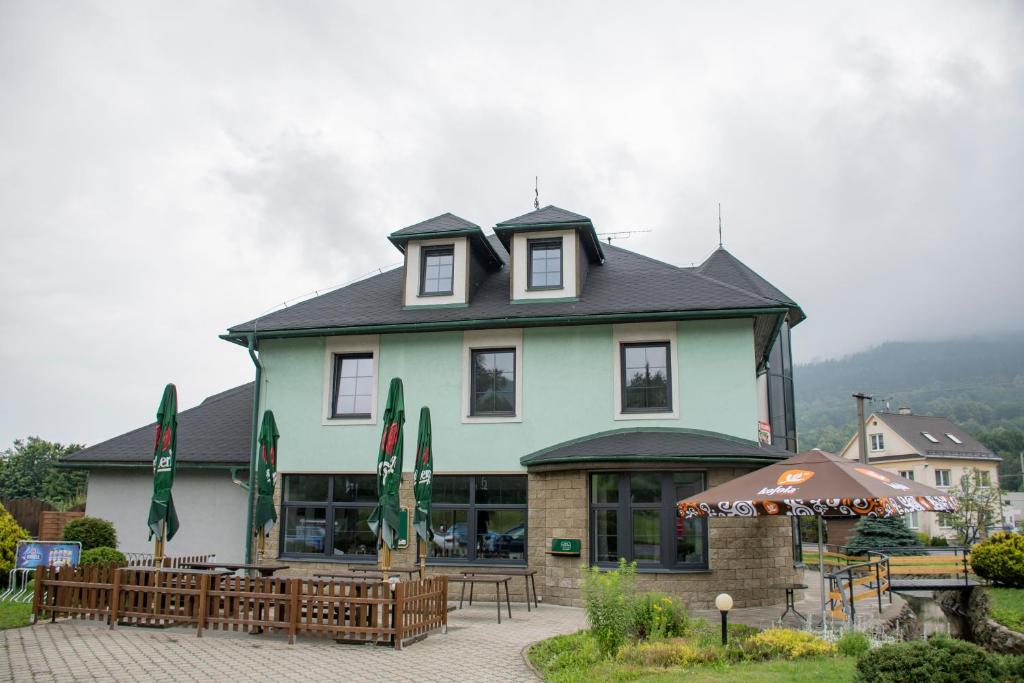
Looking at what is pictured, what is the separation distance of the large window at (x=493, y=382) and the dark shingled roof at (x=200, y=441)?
5755 millimetres

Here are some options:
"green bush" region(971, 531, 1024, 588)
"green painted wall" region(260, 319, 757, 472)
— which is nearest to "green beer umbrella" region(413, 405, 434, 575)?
"green painted wall" region(260, 319, 757, 472)

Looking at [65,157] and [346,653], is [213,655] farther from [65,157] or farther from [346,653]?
[65,157]

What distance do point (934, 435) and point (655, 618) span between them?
5301 centimetres

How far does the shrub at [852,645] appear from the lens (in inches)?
370

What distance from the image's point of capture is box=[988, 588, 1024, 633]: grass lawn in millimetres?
12580

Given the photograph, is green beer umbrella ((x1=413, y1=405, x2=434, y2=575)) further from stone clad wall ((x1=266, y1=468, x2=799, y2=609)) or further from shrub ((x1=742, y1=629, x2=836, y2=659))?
shrub ((x1=742, y1=629, x2=836, y2=659))

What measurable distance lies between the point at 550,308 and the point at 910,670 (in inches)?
466

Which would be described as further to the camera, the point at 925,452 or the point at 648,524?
the point at 925,452

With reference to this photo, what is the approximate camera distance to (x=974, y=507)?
36.2m

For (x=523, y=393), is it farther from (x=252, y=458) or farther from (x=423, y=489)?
(x=252, y=458)

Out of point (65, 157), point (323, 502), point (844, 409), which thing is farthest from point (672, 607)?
point (844, 409)

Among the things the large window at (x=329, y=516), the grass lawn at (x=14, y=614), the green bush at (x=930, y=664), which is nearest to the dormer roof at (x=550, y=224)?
the large window at (x=329, y=516)

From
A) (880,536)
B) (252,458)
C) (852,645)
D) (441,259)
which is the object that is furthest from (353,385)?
(880,536)

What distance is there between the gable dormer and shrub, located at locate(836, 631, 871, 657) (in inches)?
383
